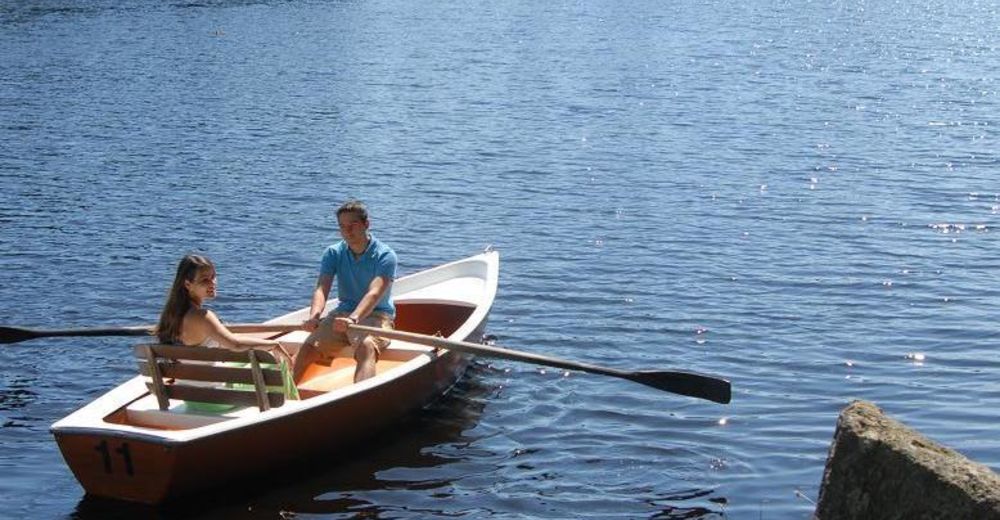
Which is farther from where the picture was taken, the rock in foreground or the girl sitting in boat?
the girl sitting in boat

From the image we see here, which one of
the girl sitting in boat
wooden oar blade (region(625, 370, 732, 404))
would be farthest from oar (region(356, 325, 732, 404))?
the girl sitting in boat

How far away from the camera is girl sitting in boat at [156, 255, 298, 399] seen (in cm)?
1009

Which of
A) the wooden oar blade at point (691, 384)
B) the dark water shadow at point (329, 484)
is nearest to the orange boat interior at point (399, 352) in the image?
the dark water shadow at point (329, 484)

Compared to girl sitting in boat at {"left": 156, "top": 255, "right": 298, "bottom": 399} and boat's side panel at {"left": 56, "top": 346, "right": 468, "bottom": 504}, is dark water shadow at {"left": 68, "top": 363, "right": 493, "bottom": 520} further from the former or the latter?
girl sitting in boat at {"left": 156, "top": 255, "right": 298, "bottom": 399}

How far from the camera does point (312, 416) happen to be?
→ 1044cm

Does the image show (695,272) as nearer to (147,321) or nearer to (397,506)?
(147,321)

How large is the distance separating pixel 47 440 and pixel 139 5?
47.3m

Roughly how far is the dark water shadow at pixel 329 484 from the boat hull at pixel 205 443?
100 millimetres

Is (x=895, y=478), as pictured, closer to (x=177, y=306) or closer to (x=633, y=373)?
(x=633, y=373)

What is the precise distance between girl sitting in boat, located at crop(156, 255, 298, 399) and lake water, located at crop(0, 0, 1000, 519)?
1090mm

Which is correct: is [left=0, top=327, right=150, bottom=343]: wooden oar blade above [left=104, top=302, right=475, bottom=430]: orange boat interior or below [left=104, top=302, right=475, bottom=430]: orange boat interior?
above

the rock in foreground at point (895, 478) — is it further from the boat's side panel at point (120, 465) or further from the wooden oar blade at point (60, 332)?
the wooden oar blade at point (60, 332)

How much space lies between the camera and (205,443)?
962 cm

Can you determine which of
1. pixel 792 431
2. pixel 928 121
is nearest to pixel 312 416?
pixel 792 431
